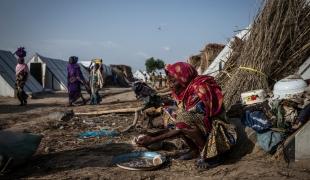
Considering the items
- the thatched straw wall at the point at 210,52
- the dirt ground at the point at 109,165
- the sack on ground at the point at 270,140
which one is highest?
the thatched straw wall at the point at 210,52

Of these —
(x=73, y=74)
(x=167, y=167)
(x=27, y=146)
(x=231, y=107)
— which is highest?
(x=73, y=74)

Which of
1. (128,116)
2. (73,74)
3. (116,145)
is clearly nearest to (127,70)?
(73,74)

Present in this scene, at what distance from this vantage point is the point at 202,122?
414cm

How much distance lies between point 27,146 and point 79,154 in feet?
2.64

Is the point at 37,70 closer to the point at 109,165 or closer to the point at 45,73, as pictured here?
the point at 45,73

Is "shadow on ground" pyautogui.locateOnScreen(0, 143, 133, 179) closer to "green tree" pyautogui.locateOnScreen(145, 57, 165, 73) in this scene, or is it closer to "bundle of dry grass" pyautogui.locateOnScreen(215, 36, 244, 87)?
"bundle of dry grass" pyautogui.locateOnScreen(215, 36, 244, 87)

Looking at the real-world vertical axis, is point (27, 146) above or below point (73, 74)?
below

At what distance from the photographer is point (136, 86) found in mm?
6637

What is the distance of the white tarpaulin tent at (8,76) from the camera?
16.9 metres

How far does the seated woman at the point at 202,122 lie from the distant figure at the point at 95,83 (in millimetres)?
8309

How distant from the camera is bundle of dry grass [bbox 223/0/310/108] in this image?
559cm

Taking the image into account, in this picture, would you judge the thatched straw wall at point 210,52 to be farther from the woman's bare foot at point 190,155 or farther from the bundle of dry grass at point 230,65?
the woman's bare foot at point 190,155

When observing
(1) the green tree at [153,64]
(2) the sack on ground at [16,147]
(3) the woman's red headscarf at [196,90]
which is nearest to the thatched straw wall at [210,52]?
(3) the woman's red headscarf at [196,90]

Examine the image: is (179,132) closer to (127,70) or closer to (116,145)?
(116,145)
